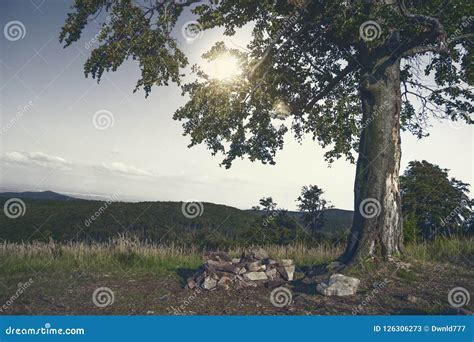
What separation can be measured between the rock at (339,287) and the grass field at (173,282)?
7.8 inches

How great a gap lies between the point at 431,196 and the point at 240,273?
23.7m

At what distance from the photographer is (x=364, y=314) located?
8.17 meters

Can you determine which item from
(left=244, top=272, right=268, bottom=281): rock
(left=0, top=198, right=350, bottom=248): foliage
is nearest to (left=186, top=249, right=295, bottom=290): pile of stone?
(left=244, top=272, right=268, bottom=281): rock

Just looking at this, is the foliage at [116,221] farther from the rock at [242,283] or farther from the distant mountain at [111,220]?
the rock at [242,283]

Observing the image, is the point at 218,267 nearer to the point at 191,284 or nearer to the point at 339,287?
the point at 191,284

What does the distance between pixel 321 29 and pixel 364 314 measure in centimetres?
1014

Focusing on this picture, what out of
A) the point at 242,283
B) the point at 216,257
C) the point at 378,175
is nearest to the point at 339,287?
the point at 242,283

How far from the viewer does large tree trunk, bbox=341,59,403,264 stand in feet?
38.0

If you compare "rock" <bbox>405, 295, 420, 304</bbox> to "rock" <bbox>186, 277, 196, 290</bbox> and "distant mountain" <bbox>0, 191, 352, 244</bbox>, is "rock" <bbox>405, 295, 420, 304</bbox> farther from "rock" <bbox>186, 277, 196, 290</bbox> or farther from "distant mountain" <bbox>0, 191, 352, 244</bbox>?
"distant mountain" <bbox>0, 191, 352, 244</bbox>

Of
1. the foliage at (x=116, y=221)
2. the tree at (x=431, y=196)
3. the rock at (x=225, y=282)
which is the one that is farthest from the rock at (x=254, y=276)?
the tree at (x=431, y=196)

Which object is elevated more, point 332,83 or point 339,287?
point 332,83

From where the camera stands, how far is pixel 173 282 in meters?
10.4

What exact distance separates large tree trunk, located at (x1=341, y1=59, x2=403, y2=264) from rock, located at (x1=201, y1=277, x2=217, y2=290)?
4.10 m

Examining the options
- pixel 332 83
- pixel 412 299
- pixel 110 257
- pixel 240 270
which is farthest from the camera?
pixel 332 83
